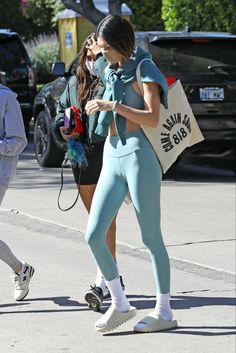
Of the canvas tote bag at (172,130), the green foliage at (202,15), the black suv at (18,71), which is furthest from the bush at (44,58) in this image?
the canvas tote bag at (172,130)

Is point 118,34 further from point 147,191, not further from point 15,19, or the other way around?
point 15,19

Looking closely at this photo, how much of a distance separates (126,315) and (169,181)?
7.25 m

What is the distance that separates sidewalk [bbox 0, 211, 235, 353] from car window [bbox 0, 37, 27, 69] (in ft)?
35.1

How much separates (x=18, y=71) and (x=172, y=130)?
13.7 metres

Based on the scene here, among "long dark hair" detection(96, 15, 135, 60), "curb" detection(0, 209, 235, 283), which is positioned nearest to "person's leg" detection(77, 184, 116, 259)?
"curb" detection(0, 209, 235, 283)

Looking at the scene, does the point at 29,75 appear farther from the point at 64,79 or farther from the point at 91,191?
the point at 91,191

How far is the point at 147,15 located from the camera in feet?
97.2

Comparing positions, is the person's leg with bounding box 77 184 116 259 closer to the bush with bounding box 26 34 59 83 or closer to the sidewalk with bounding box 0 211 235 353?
the sidewalk with bounding box 0 211 235 353

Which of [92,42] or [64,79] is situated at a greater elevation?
[92,42]

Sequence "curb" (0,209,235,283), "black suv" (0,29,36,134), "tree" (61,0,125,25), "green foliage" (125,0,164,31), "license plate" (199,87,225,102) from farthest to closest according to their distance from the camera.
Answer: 1. "green foliage" (125,0,164,31)
2. "tree" (61,0,125,25)
3. "black suv" (0,29,36,134)
4. "license plate" (199,87,225,102)
5. "curb" (0,209,235,283)

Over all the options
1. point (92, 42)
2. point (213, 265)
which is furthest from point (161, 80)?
point (213, 265)

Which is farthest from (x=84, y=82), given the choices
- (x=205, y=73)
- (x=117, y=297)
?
(x=205, y=73)

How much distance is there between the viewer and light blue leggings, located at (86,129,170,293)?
605 centimetres

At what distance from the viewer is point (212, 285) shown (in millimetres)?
7727
